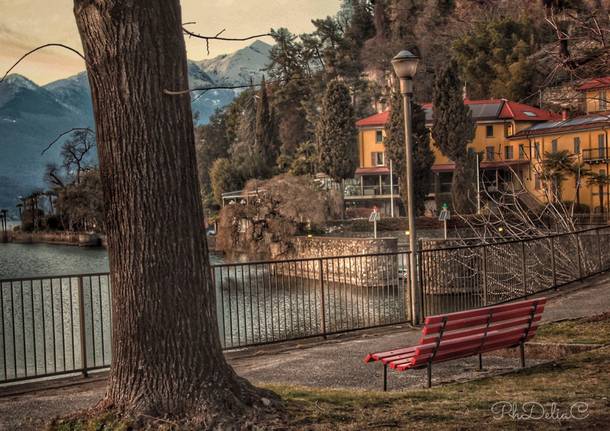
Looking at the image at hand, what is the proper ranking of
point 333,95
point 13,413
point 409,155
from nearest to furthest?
point 13,413
point 409,155
point 333,95

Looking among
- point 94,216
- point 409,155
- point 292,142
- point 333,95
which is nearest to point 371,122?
point 333,95

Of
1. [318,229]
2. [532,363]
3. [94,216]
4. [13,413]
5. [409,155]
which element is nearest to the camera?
[13,413]

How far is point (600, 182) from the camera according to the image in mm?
55438

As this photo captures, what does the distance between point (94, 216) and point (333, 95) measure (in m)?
41.8

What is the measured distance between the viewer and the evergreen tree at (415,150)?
188 feet

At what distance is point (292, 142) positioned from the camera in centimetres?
9444

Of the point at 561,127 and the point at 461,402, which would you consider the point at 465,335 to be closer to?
the point at 461,402

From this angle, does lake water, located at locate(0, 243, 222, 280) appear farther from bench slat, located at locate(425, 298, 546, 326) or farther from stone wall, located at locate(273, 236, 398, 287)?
bench slat, located at locate(425, 298, 546, 326)

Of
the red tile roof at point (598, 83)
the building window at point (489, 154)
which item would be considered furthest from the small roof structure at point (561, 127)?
the red tile roof at point (598, 83)

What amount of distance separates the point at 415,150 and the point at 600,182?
14481 millimetres

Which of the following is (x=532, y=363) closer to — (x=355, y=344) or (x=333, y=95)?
(x=355, y=344)

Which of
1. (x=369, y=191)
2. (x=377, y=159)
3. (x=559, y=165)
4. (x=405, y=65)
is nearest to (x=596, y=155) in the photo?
(x=559, y=165)

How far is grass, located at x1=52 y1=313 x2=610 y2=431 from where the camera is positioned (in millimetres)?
5609

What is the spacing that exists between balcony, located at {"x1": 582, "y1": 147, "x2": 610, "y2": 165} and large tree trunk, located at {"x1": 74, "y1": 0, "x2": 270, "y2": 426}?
194 ft
